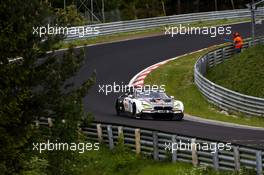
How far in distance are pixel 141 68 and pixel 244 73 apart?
6.91 metres

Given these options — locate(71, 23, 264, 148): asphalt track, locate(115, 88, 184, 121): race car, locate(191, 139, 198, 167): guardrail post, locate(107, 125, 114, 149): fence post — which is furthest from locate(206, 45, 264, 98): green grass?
locate(191, 139, 198, 167): guardrail post

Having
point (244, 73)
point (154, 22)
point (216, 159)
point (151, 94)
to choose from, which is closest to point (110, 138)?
point (151, 94)

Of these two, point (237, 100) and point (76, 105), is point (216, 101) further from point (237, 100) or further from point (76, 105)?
point (76, 105)

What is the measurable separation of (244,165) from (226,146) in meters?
0.77

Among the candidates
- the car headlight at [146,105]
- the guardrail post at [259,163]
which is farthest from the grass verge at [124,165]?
the car headlight at [146,105]

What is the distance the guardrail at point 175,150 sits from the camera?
54.9 ft

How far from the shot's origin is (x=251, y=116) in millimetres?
28391

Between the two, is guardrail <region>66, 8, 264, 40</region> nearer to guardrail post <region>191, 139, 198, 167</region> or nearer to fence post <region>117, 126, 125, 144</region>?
fence post <region>117, 126, 125, 144</region>

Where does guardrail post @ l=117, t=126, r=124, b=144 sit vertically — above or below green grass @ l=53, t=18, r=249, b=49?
above

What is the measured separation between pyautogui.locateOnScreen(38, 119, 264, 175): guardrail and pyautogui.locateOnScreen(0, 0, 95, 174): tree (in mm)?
3475

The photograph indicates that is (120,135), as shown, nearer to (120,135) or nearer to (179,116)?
(120,135)

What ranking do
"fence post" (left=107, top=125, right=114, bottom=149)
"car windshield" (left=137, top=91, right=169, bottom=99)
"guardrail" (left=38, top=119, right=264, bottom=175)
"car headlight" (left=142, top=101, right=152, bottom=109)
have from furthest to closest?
"car windshield" (left=137, top=91, right=169, bottom=99) < "car headlight" (left=142, top=101, right=152, bottom=109) < "fence post" (left=107, top=125, right=114, bottom=149) < "guardrail" (left=38, top=119, right=264, bottom=175)

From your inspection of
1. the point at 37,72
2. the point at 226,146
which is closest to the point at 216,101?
the point at 226,146

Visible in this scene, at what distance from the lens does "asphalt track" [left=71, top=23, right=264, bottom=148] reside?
873 inches
